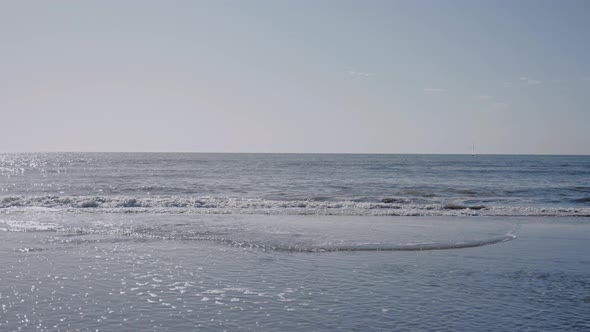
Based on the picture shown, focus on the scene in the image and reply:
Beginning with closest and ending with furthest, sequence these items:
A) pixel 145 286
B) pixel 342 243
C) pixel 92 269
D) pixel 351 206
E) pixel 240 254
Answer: pixel 145 286 → pixel 92 269 → pixel 240 254 → pixel 342 243 → pixel 351 206

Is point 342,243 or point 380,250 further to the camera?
point 342,243

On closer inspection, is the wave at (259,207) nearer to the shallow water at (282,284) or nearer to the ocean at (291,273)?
the ocean at (291,273)

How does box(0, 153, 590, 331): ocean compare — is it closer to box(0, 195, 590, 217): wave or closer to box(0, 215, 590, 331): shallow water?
box(0, 215, 590, 331): shallow water

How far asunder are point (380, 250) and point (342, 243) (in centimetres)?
134

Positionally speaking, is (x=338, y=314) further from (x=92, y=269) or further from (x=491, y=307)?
(x=92, y=269)

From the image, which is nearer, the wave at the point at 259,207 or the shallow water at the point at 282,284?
the shallow water at the point at 282,284

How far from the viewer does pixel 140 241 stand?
14.1m

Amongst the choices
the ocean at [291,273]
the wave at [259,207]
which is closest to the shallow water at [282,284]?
the ocean at [291,273]

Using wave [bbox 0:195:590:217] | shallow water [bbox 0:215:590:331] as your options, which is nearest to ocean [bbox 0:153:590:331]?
shallow water [bbox 0:215:590:331]

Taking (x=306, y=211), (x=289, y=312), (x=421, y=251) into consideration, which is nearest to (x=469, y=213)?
(x=306, y=211)

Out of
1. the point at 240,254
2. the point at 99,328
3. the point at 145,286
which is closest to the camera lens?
the point at 99,328

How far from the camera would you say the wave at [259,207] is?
2350 centimetres

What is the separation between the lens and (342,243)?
13.9 metres

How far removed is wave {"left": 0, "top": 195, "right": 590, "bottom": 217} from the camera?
2350 centimetres
